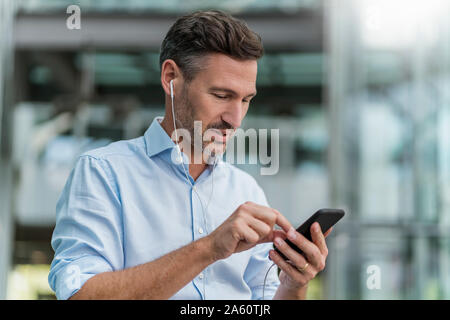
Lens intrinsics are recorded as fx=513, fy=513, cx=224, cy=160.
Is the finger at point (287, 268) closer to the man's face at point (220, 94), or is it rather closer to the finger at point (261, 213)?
the finger at point (261, 213)

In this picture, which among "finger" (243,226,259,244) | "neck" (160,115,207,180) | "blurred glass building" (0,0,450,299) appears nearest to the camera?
"finger" (243,226,259,244)

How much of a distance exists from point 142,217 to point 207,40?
40cm

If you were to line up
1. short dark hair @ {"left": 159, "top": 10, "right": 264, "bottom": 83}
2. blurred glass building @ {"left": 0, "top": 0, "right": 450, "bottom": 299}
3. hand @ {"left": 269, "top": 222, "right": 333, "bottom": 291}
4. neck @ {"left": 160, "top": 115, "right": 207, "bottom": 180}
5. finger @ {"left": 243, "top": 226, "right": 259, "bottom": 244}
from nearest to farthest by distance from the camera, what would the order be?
finger @ {"left": 243, "top": 226, "right": 259, "bottom": 244} → hand @ {"left": 269, "top": 222, "right": 333, "bottom": 291} → short dark hair @ {"left": 159, "top": 10, "right": 264, "bottom": 83} → neck @ {"left": 160, "top": 115, "right": 207, "bottom": 180} → blurred glass building @ {"left": 0, "top": 0, "right": 450, "bottom": 299}

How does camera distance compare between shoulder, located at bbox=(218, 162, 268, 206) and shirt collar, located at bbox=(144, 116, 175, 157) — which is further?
shoulder, located at bbox=(218, 162, 268, 206)

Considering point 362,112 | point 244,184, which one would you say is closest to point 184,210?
point 244,184

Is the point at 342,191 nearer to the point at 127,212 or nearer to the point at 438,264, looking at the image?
the point at 438,264

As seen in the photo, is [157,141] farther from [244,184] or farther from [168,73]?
[244,184]

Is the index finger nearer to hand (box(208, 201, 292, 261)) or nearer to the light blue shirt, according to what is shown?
hand (box(208, 201, 292, 261))

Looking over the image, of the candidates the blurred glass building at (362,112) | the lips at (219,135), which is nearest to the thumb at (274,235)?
the lips at (219,135)

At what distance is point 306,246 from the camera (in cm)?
95

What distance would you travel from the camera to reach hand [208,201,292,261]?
2.78ft

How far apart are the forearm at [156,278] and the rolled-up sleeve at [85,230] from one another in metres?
0.03

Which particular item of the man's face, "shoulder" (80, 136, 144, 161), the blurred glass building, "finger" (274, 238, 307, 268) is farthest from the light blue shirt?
the blurred glass building

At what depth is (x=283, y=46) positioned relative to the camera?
13.1 ft
